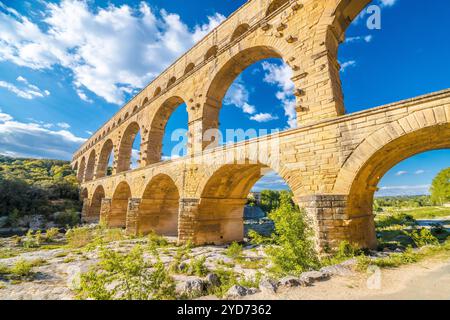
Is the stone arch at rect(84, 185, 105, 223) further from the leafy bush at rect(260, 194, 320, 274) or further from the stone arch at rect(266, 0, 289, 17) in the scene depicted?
the leafy bush at rect(260, 194, 320, 274)

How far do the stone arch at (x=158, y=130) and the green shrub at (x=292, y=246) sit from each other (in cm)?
1124

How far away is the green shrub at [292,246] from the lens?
454 cm

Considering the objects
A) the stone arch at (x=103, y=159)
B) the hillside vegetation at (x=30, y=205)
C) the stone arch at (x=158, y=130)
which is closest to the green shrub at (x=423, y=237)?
the stone arch at (x=158, y=130)

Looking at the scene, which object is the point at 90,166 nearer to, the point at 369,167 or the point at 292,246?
the point at 292,246

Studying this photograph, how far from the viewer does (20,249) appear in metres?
10.1

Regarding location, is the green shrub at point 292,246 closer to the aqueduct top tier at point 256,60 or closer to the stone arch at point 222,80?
the aqueduct top tier at point 256,60

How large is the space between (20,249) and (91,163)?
20999 millimetres

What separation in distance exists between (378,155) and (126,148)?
18181 millimetres

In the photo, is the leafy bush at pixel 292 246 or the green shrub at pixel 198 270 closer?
the leafy bush at pixel 292 246

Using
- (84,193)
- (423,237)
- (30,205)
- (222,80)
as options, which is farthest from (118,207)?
(423,237)

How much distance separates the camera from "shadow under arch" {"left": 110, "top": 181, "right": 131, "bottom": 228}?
641 inches

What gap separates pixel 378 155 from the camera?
5086 mm
